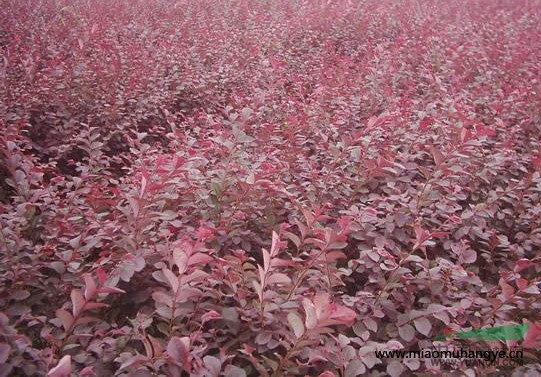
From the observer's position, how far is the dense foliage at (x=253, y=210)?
1.64m

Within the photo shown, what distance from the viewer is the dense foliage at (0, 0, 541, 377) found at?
164 cm

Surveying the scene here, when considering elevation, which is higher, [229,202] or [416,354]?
[229,202]

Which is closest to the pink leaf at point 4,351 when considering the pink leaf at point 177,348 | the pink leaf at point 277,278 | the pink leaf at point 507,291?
the pink leaf at point 177,348

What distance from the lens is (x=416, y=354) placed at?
181 cm

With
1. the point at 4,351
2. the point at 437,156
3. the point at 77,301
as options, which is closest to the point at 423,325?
the point at 437,156

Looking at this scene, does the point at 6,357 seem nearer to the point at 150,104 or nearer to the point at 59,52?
the point at 150,104

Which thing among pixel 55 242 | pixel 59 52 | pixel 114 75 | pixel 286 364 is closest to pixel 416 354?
pixel 286 364

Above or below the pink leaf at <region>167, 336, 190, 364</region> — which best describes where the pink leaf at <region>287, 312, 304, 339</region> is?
below

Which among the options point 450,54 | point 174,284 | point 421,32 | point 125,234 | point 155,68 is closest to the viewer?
point 174,284

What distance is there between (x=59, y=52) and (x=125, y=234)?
360cm

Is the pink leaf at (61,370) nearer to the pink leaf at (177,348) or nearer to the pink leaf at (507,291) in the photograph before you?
the pink leaf at (177,348)

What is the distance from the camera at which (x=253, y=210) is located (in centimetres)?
240

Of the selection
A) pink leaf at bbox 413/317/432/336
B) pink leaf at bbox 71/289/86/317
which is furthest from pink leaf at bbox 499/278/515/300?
pink leaf at bbox 71/289/86/317

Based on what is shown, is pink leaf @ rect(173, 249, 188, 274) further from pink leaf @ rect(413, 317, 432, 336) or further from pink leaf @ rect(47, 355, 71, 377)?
pink leaf @ rect(413, 317, 432, 336)
